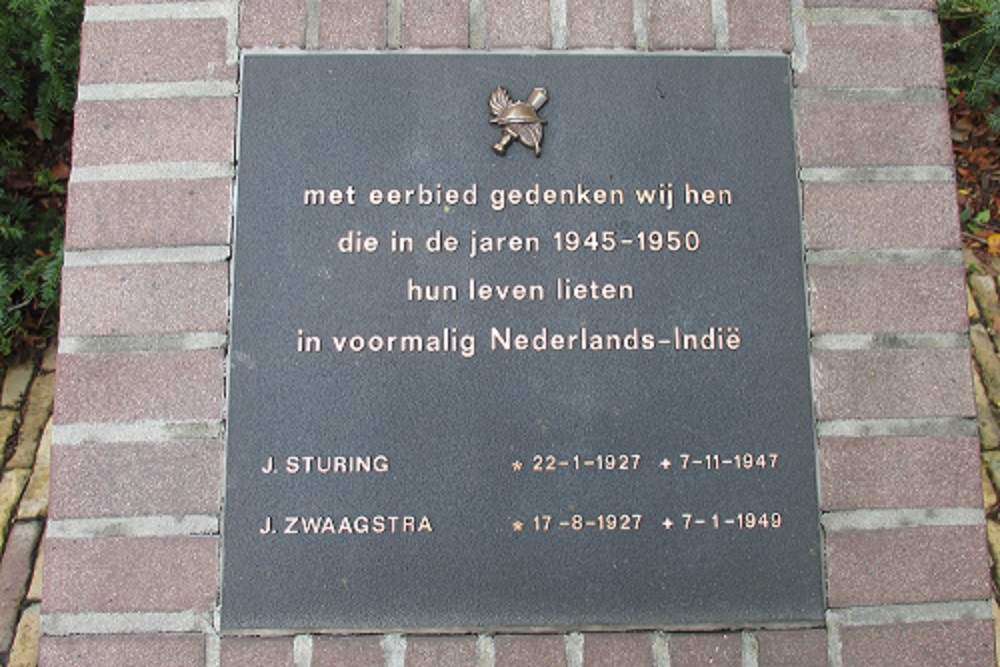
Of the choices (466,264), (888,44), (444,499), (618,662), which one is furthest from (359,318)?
(888,44)

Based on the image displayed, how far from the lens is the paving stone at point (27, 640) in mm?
2480

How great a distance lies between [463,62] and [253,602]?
4.72 feet

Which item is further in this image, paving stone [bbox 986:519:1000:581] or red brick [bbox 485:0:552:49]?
paving stone [bbox 986:519:1000:581]

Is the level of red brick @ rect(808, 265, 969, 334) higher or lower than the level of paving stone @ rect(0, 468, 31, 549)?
higher

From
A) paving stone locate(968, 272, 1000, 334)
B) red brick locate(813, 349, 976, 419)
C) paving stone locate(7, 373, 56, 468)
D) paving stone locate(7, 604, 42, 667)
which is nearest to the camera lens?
red brick locate(813, 349, 976, 419)

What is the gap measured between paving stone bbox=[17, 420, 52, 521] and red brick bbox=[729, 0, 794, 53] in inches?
97.3

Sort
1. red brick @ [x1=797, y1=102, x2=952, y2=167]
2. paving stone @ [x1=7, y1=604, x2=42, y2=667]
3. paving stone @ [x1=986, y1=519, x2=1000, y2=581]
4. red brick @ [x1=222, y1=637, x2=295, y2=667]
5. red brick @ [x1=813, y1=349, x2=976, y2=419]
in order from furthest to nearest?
paving stone @ [x1=986, y1=519, x2=1000, y2=581] < paving stone @ [x1=7, y1=604, x2=42, y2=667] < red brick @ [x1=797, y1=102, x2=952, y2=167] < red brick @ [x1=813, y1=349, x2=976, y2=419] < red brick @ [x1=222, y1=637, x2=295, y2=667]

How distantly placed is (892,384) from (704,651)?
31.8 inches

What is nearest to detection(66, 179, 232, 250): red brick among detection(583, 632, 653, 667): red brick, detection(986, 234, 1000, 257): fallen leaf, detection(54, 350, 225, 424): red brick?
detection(54, 350, 225, 424): red brick

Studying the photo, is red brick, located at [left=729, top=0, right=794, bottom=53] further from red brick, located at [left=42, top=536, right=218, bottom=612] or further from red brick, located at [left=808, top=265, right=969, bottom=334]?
Answer: red brick, located at [left=42, top=536, right=218, bottom=612]

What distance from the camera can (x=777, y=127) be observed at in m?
2.12

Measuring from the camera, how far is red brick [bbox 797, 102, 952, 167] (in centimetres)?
212

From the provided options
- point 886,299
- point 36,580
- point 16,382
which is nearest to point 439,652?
point 886,299

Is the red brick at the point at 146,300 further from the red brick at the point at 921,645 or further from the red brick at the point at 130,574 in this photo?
the red brick at the point at 921,645
